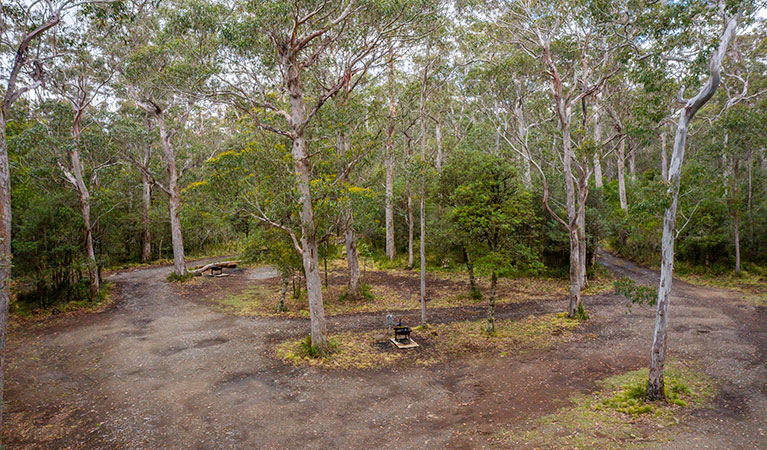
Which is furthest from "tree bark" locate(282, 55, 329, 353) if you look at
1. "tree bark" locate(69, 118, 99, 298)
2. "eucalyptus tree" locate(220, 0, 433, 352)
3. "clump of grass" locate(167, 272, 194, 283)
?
"clump of grass" locate(167, 272, 194, 283)

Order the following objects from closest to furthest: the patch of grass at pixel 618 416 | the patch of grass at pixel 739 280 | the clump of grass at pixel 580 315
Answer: the patch of grass at pixel 618 416, the clump of grass at pixel 580 315, the patch of grass at pixel 739 280

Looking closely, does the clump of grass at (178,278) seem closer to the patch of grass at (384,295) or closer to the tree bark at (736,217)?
the patch of grass at (384,295)

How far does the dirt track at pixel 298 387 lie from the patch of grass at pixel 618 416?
13.0 inches

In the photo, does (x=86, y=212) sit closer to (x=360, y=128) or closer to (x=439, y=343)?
(x=360, y=128)

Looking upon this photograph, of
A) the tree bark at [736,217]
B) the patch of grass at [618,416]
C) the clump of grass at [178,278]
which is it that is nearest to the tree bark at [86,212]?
the clump of grass at [178,278]

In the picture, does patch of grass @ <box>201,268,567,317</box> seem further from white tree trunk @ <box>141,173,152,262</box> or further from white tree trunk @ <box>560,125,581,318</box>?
white tree trunk @ <box>141,173,152,262</box>

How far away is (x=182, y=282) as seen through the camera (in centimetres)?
2217

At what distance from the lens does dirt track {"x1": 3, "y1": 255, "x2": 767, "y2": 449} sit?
712 cm

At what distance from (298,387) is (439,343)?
4.78 m

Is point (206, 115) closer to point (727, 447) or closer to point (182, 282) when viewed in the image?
point (182, 282)

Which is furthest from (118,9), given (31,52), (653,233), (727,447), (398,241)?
(653,233)

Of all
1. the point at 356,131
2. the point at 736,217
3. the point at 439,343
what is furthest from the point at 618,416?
the point at 736,217

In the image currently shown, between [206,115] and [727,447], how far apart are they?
33.7 m

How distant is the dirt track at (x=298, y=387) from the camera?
23.4 feet
